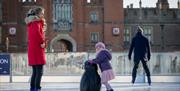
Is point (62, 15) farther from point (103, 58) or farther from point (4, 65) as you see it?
point (103, 58)

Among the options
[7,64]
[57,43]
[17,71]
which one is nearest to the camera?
[7,64]

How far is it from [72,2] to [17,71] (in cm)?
2834

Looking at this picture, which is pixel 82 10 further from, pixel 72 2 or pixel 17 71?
pixel 17 71

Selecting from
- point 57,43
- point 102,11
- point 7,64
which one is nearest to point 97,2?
point 102,11

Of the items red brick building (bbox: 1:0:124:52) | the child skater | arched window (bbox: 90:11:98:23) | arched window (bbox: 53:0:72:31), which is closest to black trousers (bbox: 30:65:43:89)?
the child skater

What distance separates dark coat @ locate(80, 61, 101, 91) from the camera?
10.6 meters

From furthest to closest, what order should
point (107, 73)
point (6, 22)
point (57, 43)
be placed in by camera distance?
point (57, 43), point (6, 22), point (107, 73)

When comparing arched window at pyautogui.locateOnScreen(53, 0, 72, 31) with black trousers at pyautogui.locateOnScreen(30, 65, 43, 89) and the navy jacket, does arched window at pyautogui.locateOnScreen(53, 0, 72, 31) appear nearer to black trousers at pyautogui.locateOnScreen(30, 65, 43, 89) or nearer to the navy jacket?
the navy jacket

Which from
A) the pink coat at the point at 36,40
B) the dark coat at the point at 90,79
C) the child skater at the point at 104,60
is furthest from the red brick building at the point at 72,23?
the dark coat at the point at 90,79

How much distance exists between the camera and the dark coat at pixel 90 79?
10570 millimetres

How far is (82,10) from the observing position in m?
54.2


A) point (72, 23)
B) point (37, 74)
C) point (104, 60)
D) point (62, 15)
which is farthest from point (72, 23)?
point (37, 74)

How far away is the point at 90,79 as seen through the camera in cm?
1059

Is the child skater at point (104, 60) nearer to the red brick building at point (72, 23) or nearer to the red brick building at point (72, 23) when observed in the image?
the red brick building at point (72, 23)
